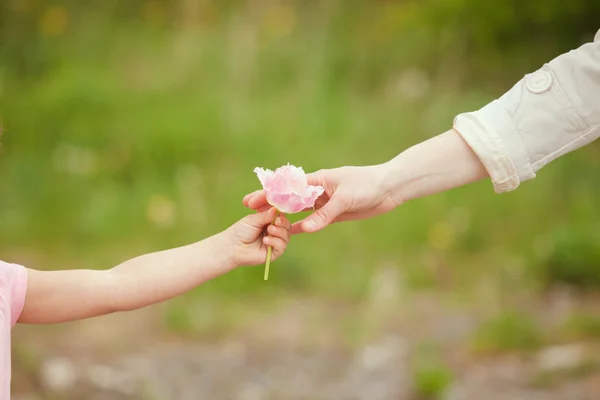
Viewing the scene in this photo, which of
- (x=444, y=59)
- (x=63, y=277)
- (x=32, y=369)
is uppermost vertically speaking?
(x=444, y=59)

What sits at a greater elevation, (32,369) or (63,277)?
(32,369)

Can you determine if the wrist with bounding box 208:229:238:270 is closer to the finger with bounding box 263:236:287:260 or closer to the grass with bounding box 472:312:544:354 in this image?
the finger with bounding box 263:236:287:260

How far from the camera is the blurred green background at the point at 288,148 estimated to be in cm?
279

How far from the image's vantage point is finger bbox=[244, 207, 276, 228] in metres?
1.16

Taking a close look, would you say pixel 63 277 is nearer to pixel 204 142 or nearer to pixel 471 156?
pixel 471 156

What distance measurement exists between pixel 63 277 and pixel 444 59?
7.48ft

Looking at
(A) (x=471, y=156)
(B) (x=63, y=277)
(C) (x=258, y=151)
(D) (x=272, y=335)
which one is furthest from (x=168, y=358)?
(A) (x=471, y=156)

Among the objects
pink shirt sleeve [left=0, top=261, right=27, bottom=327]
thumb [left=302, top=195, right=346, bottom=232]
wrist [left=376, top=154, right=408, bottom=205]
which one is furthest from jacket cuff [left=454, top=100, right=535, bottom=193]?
pink shirt sleeve [left=0, top=261, right=27, bottom=327]

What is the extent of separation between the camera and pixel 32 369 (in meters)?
2.31

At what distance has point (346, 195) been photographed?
3.99ft

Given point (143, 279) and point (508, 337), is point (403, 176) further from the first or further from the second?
point (508, 337)

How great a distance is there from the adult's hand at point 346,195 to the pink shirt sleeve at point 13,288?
34 centimetres

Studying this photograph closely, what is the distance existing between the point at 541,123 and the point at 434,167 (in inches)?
6.9

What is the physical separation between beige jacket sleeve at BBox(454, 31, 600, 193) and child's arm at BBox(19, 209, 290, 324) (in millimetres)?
338
